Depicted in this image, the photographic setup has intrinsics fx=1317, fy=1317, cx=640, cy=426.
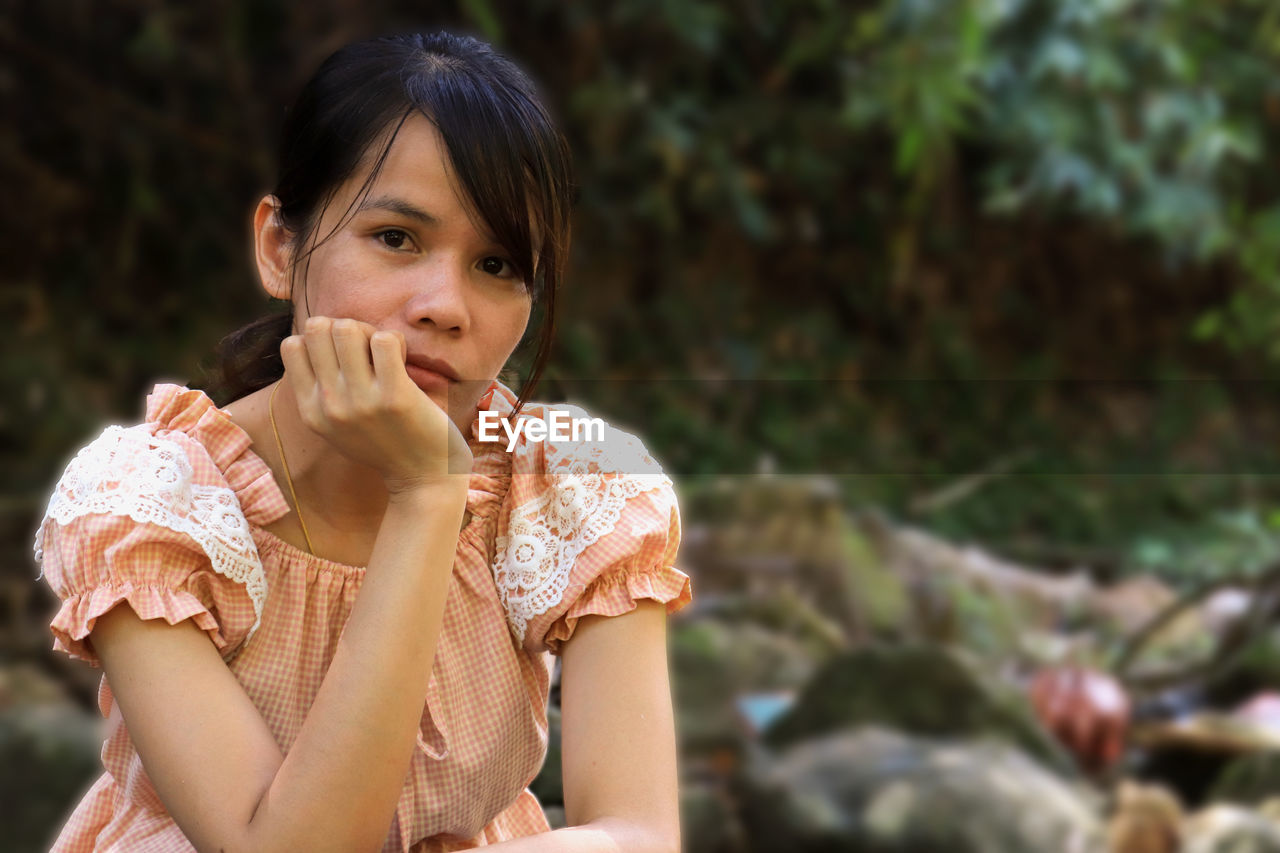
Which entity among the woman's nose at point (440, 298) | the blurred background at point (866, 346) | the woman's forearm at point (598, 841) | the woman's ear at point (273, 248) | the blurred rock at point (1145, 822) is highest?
the blurred background at point (866, 346)

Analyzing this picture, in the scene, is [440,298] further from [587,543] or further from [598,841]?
[598,841]

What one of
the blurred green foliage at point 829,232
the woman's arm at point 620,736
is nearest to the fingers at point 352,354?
the woman's arm at point 620,736

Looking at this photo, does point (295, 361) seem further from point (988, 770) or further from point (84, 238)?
point (84, 238)

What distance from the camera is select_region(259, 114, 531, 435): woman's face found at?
832mm

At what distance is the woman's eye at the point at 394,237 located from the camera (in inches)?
33.2

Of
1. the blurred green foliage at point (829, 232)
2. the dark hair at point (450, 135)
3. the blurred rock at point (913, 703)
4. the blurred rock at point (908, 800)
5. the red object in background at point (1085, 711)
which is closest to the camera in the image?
the dark hair at point (450, 135)

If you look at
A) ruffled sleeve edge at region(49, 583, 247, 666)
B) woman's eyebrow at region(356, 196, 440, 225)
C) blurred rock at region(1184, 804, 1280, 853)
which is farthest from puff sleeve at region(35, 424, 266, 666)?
blurred rock at region(1184, 804, 1280, 853)

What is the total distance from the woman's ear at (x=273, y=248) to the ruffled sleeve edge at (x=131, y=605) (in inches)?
9.2

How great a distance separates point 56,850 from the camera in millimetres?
900

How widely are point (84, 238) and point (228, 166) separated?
328mm

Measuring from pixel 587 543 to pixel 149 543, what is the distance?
0.28 metres

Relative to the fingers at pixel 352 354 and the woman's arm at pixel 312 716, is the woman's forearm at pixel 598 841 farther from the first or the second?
the fingers at pixel 352 354

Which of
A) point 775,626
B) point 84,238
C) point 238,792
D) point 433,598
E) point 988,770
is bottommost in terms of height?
point 238,792

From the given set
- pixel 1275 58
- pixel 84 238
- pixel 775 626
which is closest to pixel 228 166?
pixel 84 238
